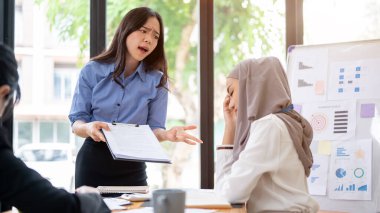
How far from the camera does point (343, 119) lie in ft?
10.1

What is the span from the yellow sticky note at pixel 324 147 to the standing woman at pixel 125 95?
3.84 ft

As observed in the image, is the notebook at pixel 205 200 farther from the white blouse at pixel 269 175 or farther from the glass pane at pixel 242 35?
the glass pane at pixel 242 35

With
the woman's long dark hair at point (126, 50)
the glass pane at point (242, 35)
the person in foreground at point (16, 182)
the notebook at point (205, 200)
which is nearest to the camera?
the person in foreground at point (16, 182)

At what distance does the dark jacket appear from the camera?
3.34ft

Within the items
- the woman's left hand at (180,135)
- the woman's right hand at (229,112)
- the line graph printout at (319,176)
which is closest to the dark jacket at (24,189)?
the woman's left hand at (180,135)

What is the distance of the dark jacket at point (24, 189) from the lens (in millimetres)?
1019

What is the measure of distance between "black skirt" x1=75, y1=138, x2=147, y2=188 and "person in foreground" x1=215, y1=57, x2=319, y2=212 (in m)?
0.38

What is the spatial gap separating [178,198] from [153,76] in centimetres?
128

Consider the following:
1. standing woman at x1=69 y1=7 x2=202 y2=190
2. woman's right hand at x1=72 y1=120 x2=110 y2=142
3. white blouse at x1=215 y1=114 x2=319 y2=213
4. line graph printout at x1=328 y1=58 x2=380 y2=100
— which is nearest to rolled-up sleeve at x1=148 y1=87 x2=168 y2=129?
standing woman at x1=69 y1=7 x2=202 y2=190

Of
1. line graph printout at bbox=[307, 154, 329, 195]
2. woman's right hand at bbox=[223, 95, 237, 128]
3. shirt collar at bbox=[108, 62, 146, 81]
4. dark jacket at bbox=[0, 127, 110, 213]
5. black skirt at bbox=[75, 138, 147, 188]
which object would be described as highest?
shirt collar at bbox=[108, 62, 146, 81]

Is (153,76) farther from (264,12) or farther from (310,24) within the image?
(264,12)

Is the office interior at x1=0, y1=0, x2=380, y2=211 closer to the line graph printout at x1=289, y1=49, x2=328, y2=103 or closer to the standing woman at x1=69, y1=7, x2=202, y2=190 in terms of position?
the line graph printout at x1=289, y1=49, x2=328, y2=103

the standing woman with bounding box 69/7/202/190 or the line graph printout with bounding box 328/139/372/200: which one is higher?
the standing woman with bounding box 69/7/202/190

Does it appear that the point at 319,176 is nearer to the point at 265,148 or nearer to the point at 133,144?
the point at 265,148
